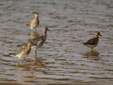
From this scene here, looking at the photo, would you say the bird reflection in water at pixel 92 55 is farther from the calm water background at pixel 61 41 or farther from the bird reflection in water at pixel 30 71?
the bird reflection in water at pixel 30 71

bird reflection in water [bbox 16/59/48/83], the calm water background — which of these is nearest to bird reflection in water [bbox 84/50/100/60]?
the calm water background

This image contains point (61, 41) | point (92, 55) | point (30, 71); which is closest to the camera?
point (30, 71)

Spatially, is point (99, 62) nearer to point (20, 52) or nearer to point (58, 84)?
point (20, 52)

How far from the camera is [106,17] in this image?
20.5 meters

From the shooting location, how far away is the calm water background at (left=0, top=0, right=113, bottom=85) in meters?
10.2

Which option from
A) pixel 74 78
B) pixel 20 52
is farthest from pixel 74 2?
pixel 74 78

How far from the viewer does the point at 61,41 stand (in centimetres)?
1523

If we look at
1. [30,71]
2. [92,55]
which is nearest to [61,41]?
[92,55]

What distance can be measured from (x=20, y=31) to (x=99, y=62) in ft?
19.5

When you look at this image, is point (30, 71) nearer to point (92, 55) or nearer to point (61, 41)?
point (92, 55)

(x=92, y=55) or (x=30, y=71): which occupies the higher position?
(x=30, y=71)

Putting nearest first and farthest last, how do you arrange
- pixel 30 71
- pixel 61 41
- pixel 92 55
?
pixel 30 71
pixel 92 55
pixel 61 41

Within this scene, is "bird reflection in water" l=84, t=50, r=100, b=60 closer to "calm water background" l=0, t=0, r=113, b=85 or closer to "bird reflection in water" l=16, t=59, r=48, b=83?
"calm water background" l=0, t=0, r=113, b=85

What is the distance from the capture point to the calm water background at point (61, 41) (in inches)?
402
